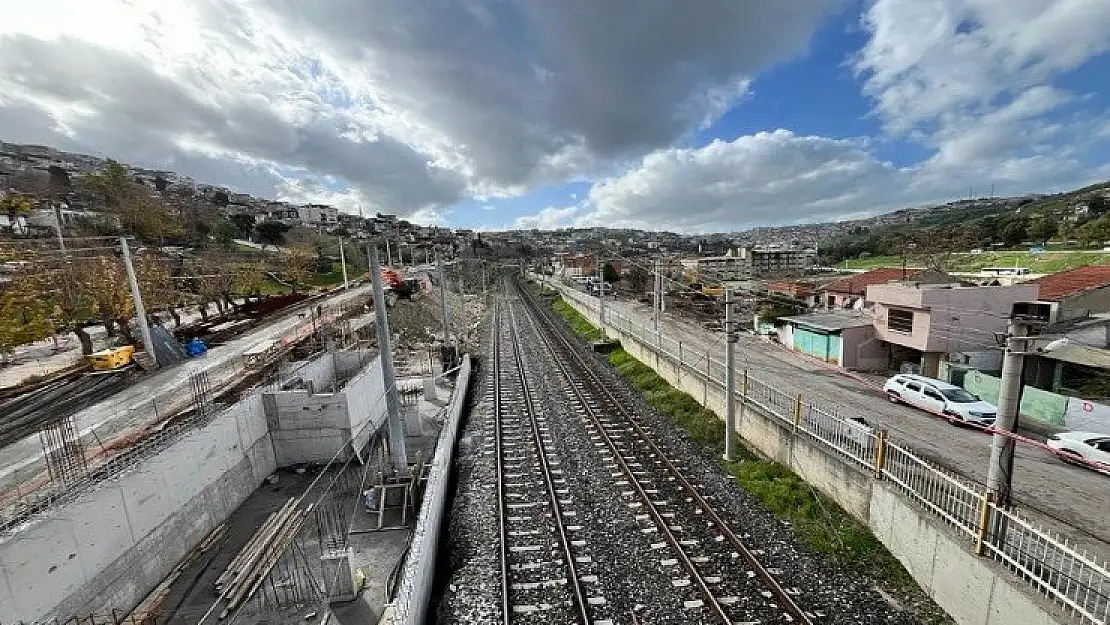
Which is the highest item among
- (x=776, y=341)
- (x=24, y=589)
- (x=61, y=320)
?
(x=61, y=320)

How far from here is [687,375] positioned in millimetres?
17938

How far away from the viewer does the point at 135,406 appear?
15258 mm

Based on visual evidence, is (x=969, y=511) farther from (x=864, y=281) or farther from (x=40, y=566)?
(x=864, y=281)

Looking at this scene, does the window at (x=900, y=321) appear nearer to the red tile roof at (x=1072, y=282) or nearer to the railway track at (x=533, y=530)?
the red tile roof at (x=1072, y=282)

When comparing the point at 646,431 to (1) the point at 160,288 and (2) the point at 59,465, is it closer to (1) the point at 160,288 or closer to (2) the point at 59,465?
(2) the point at 59,465

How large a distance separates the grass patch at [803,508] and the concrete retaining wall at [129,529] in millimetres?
13206

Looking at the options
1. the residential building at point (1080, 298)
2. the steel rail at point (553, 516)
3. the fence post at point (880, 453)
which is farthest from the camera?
the residential building at point (1080, 298)

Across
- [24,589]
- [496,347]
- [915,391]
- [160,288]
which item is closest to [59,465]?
[24,589]

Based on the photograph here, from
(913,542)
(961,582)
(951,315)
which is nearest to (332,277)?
(951,315)

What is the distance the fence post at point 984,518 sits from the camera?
21.5 ft

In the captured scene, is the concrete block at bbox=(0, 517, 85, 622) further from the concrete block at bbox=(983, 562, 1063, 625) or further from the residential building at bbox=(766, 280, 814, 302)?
the residential building at bbox=(766, 280, 814, 302)

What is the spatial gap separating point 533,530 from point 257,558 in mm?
5846

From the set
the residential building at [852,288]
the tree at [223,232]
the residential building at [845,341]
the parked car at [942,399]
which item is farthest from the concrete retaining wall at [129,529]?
the tree at [223,232]

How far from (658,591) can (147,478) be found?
10672 millimetres
